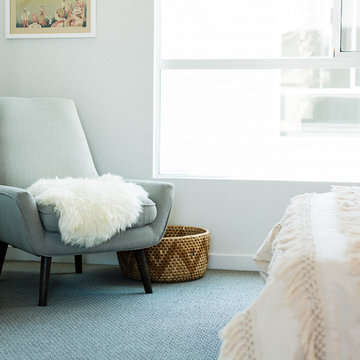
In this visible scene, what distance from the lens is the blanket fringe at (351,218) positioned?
1.20 metres

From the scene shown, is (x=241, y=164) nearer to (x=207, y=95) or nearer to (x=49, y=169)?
(x=207, y=95)

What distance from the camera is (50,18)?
12.0 ft

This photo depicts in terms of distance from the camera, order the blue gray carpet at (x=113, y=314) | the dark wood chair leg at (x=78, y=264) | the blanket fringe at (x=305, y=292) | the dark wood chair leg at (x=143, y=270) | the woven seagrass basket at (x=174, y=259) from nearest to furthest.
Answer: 1. the blanket fringe at (x=305, y=292)
2. the blue gray carpet at (x=113, y=314)
3. the dark wood chair leg at (x=143, y=270)
4. the woven seagrass basket at (x=174, y=259)
5. the dark wood chair leg at (x=78, y=264)

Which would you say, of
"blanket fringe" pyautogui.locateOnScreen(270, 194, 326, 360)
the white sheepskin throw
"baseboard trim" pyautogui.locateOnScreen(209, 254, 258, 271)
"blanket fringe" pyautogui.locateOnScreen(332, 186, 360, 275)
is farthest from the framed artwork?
"blanket fringe" pyautogui.locateOnScreen(270, 194, 326, 360)

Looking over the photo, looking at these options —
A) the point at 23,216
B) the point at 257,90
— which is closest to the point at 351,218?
the point at 23,216

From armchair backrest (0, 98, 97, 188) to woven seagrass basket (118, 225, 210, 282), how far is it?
566 millimetres

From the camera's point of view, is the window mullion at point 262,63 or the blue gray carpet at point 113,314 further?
the window mullion at point 262,63

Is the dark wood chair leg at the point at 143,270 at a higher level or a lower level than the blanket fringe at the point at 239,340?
lower

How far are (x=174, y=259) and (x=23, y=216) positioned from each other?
88 cm

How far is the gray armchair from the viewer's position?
8.55ft

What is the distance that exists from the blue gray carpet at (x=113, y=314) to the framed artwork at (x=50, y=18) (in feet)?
4.56

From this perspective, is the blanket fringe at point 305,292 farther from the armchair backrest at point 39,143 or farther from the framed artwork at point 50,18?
the framed artwork at point 50,18

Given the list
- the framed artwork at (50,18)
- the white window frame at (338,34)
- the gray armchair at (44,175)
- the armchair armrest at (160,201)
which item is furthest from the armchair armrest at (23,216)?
the white window frame at (338,34)

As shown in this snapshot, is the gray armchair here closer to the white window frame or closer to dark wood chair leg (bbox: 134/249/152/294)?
dark wood chair leg (bbox: 134/249/152/294)
